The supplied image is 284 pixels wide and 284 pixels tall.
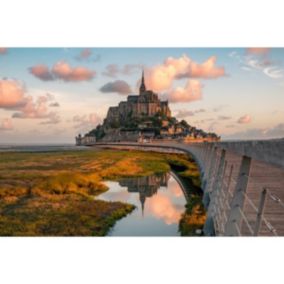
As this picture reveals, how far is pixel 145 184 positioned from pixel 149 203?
380 cm

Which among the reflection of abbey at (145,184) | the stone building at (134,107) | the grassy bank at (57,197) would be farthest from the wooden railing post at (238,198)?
the stone building at (134,107)

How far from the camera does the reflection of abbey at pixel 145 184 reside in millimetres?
13624

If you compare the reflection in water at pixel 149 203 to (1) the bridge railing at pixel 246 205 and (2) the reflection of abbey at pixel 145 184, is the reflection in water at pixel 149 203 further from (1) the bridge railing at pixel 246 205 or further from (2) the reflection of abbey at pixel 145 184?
(1) the bridge railing at pixel 246 205

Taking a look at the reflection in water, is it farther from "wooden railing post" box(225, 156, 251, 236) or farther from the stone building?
"wooden railing post" box(225, 156, 251, 236)

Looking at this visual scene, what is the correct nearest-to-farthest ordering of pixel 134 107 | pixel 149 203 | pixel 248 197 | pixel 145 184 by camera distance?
pixel 248 197 → pixel 149 203 → pixel 145 184 → pixel 134 107

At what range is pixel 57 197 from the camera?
449 inches

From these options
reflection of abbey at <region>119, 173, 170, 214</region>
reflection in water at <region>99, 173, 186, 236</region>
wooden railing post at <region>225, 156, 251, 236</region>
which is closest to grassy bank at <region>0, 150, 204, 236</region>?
reflection in water at <region>99, 173, 186, 236</region>

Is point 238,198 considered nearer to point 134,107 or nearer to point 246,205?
point 246,205

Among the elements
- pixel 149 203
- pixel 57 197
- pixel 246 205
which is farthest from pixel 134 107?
pixel 246 205

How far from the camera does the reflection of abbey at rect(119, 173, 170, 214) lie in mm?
13624
